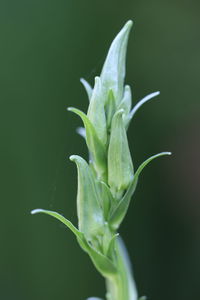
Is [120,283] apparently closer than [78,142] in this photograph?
Yes

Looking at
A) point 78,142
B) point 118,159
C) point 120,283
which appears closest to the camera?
point 118,159

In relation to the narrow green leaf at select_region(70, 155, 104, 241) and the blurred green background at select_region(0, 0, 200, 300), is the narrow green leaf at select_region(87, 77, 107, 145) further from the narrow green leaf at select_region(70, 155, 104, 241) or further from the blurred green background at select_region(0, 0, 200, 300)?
the blurred green background at select_region(0, 0, 200, 300)

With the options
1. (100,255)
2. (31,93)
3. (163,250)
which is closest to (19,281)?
(163,250)

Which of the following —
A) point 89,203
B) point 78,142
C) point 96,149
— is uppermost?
point 78,142

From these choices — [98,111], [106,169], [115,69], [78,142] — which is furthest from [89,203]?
[78,142]

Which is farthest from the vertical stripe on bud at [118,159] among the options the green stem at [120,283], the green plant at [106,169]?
the green stem at [120,283]

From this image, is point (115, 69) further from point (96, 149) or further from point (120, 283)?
point (120, 283)

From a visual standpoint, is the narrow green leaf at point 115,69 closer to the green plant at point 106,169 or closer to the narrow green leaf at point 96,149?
the green plant at point 106,169
